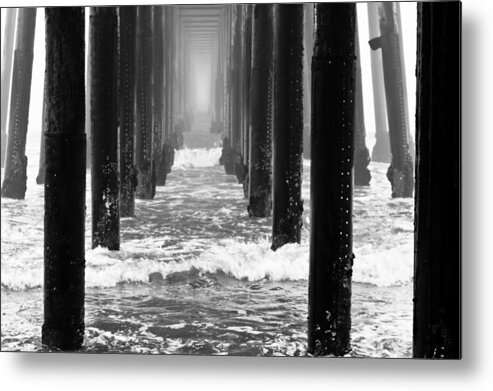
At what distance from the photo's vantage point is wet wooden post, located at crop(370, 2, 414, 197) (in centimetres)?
380

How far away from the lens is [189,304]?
3.89m

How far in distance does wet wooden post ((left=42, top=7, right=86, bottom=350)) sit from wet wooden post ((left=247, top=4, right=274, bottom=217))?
75cm

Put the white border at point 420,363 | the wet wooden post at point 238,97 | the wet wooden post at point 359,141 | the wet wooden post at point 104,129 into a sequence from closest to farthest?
the white border at point 420,363
the wet wooden post at point 359,141
the wet wooden post at point 104,129
the wet wooden post at point 238,97

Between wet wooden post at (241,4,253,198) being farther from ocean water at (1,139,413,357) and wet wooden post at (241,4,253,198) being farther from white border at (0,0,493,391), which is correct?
white border at (0,0,493,391)

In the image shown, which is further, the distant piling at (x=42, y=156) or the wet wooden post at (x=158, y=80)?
A: the wet wooden post at (x=158, y=80)

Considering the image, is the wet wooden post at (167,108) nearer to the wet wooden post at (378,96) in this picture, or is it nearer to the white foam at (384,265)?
the wet wooden post at (378,96)

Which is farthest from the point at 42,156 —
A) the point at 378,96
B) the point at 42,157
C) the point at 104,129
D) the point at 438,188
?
the point at 438,188

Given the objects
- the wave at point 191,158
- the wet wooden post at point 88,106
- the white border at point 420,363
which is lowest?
Answer: the white border at point 420,363

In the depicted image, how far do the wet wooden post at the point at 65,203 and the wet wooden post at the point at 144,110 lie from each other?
1.05 ft

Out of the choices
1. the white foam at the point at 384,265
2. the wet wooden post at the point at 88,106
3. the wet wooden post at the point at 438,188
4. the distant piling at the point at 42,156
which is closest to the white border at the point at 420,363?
the wet wooden post at the point at 438,188

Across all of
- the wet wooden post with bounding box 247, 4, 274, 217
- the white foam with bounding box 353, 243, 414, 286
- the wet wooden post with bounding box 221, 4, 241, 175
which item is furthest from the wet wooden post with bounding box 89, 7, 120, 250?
the white foam with bounding box 353, 243, 414, 286

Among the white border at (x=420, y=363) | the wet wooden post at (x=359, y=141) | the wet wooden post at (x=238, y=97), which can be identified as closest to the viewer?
the white border at (x=420, y=363)

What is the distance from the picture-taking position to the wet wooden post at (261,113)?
4156 millimetres

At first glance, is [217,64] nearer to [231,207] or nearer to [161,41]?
[161,41]
